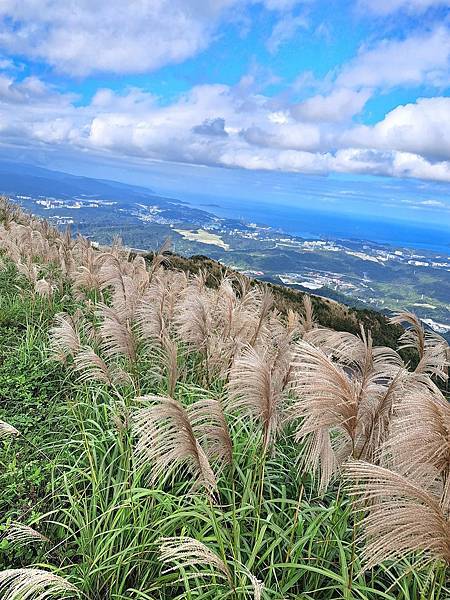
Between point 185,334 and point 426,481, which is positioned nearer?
point 426,481

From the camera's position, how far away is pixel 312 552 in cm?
292

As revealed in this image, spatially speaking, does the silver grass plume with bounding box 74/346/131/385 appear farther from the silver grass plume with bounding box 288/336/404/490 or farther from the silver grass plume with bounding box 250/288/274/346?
the silver grass plume with bounding box 288/336/404/490

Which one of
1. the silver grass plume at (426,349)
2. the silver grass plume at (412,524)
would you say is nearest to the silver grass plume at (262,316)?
the silver grass plume at (426,349)

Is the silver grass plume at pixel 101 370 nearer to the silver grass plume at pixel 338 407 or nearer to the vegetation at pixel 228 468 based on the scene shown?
the vegetation at pixel 228 468

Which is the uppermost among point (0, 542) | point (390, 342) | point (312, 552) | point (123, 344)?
point (123, 344)

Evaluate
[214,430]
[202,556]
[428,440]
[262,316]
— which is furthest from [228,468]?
[428,440]

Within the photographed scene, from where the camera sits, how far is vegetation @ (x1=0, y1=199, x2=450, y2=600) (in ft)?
6.08

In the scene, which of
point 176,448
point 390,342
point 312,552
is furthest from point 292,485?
point 390,342

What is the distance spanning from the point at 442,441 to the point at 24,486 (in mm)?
3204

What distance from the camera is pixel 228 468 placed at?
3420 millimetres

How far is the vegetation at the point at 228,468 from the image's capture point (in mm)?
1854

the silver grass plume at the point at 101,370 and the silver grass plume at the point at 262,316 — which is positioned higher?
the silver grass plume at the point at 262,316

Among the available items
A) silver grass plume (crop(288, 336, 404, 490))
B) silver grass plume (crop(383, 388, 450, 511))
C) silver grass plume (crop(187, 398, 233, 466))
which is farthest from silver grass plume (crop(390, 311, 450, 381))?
silver grass plume (crop(383, 388, 450, 511))

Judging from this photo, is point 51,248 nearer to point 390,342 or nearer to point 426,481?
point 426,481
